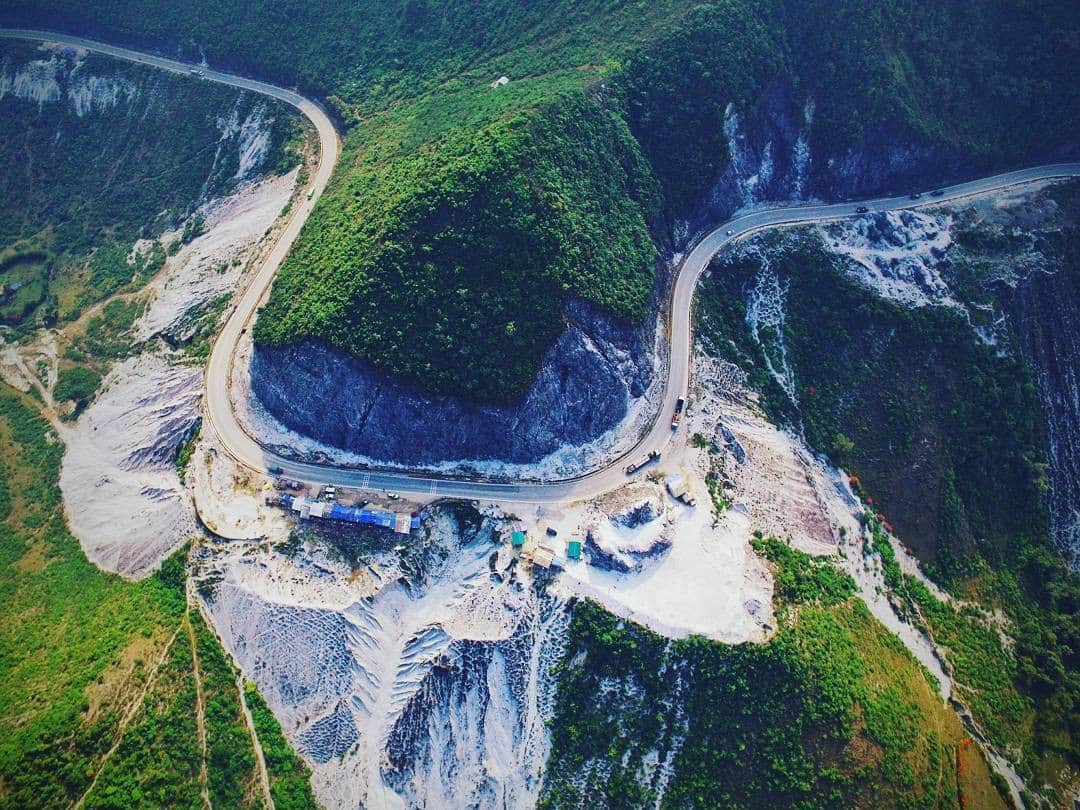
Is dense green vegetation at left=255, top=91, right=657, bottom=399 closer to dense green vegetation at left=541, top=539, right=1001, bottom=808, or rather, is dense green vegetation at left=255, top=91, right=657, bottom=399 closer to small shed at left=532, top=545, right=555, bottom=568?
small shed at left=532, top=545, right=555, bottom=568

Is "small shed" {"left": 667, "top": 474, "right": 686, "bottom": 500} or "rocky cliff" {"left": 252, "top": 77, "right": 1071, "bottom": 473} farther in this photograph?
"small shed" {"left": 667, "top": 474, "right": 686, "bottom": 500}

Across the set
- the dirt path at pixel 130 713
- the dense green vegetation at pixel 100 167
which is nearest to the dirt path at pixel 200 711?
the dirt path at pixel 130 713

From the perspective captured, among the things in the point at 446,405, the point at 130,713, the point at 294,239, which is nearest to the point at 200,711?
the point at 130,713

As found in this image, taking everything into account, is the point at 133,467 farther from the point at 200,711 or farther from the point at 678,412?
the point at 678,412

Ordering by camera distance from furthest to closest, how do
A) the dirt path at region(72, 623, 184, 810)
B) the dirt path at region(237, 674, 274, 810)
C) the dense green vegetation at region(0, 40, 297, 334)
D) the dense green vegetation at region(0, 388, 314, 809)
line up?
the dense green vegetation at region(0, 40, 297, 334) < the dirt path at region(237, 674, 274, 810) < the dense green vegetation at region(0, 388, 314, 809) < the dirt path at region(72, 623, 184, 810)

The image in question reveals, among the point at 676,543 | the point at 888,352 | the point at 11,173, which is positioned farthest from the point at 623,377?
the point at 11,173

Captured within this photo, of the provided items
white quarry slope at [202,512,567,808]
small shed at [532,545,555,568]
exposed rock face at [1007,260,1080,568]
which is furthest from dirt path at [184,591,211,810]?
exposed rock face at [1007,260,1080,568]

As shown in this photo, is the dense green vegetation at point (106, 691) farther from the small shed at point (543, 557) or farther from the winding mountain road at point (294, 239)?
the small shed at point (543, 557)
